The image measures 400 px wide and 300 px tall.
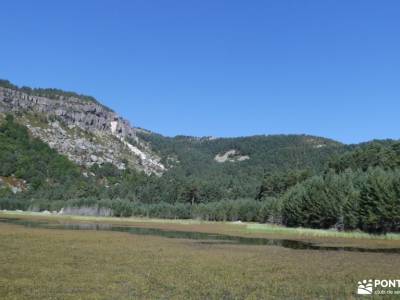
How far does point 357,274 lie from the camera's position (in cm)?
3362

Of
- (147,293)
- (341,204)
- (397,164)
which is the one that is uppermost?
(397,164)

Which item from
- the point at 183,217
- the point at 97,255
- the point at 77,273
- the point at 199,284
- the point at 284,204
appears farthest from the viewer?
the point at 183,217

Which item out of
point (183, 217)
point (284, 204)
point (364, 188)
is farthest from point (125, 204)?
point (364, 188)

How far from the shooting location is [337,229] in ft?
314

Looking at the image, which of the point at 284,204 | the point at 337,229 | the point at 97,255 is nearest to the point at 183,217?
the point at 284,204

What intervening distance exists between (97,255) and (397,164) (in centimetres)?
11430

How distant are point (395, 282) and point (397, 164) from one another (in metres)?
115

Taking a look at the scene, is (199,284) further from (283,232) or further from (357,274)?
(283,232)

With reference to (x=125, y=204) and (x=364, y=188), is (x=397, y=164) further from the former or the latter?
(x=125, y=204)

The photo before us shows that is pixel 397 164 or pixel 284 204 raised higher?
pixel 397 164

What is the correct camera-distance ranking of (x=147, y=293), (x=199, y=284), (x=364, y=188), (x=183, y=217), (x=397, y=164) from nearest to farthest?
(x=147, y=293)
(x=199, y=284)
(x=364, y=188)
(x=397, y=164)
(x=183, y=217)

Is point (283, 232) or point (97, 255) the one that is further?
point (283, 232)

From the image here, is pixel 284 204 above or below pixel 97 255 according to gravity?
above

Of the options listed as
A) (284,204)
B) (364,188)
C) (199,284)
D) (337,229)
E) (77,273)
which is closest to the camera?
(199,284)
